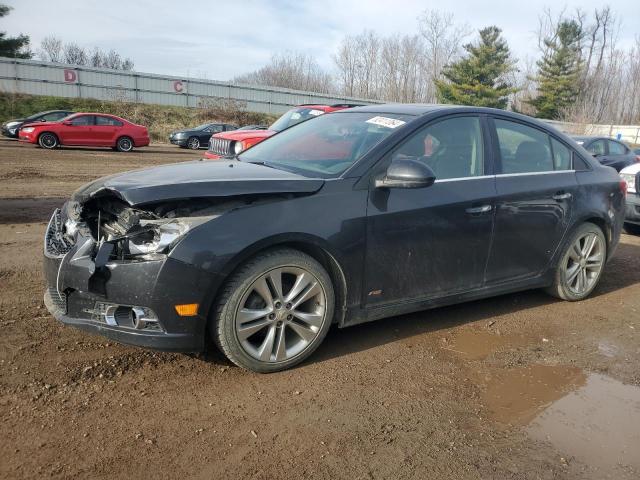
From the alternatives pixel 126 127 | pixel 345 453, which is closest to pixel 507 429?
pixel 345 453

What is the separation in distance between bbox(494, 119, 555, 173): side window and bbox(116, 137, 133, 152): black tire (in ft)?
63.2

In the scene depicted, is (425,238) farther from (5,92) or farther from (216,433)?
(5,92)

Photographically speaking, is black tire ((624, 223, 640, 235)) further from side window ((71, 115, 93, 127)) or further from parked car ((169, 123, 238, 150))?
parked car ((169, 123, 238, 150))

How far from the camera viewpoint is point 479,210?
13.2 feet

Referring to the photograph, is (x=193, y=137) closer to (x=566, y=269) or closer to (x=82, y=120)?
(x=82, y=120)

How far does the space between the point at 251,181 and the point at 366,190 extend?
768 millimetres

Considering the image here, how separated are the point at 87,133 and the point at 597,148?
17169 millimetres

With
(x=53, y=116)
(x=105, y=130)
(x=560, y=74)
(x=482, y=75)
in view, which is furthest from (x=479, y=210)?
(x=560, y=74)

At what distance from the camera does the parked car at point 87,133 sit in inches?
776

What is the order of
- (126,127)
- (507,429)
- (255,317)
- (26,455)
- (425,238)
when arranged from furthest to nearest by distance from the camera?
(126,127) < (425,238) < (255,317) < (507,429) < (26,455)

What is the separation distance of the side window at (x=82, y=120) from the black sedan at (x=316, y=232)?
59.0ft

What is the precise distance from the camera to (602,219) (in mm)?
5012

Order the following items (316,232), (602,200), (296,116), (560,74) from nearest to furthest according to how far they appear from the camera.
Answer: (316,232) → (602,200) → (296,116) → (560,74)

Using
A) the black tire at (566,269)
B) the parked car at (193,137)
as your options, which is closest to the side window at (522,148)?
the black tire at (566,269)
